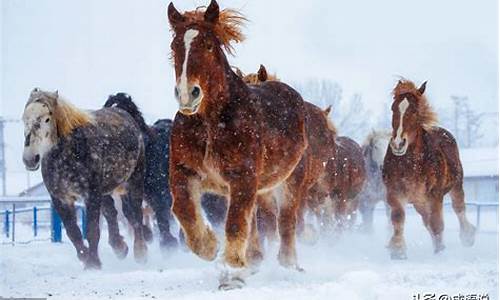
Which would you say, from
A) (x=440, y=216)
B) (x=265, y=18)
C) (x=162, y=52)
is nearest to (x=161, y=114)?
(x=162, y=52)

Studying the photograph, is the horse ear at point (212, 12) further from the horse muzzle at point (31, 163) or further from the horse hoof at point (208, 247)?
the horse muzzle at point (31, 163)

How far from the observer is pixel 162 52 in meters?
7.13

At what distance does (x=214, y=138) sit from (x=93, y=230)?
2.76m

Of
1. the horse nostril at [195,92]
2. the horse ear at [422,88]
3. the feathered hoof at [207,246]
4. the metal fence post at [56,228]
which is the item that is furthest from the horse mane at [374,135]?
the horse nostril at [195,92]

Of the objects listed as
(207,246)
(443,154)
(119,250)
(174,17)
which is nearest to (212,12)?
(174,17)

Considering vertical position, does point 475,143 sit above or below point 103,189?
above

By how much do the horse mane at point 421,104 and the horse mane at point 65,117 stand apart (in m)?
3.62

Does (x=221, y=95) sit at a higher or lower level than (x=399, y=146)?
higher

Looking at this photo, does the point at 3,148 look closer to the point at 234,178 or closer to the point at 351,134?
the point at 234,178

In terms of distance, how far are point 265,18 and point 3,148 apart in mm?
2944

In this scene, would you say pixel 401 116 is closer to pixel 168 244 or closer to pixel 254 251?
pixel 254 251

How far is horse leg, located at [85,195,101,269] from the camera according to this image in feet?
23.8

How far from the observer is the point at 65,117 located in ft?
24.3

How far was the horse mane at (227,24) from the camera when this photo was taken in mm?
5305
